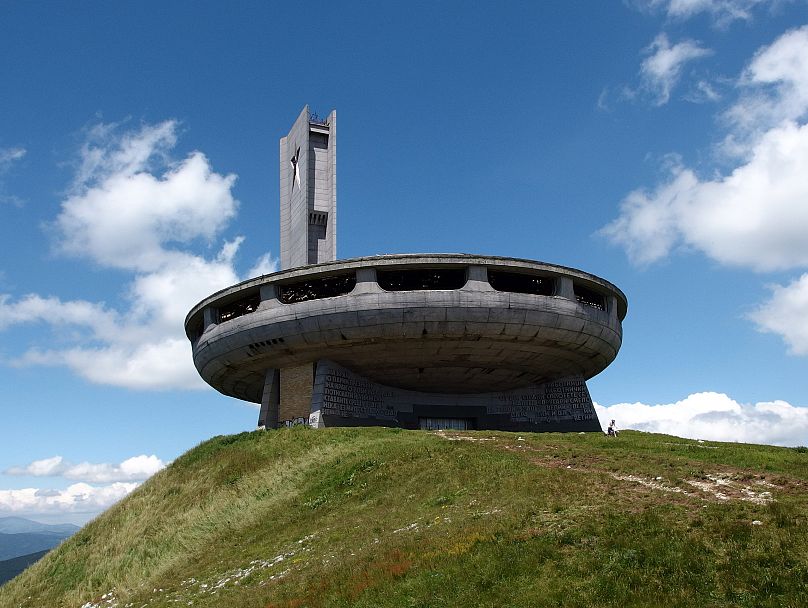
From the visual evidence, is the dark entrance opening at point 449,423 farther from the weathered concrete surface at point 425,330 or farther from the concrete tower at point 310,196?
the concrete tower at point 310,196

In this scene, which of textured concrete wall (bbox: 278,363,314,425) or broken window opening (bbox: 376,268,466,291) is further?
textured concrete wall (bbox: 278,363,314,425)

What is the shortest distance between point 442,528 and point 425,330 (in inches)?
793

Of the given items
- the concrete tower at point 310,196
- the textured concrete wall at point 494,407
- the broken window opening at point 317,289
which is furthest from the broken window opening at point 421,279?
the concrete tower at point 310,196

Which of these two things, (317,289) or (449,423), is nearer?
(317,289)

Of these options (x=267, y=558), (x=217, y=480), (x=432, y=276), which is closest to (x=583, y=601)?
(x=267, y=558)

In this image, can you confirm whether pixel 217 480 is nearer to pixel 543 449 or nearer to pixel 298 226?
pixel 543 449

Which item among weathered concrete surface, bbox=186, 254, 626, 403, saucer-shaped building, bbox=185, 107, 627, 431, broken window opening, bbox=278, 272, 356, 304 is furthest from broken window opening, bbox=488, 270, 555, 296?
broken window opening, bbox=278, 272, 356, 304

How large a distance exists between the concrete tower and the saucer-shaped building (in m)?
9.40

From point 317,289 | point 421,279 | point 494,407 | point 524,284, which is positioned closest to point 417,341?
point 421,279

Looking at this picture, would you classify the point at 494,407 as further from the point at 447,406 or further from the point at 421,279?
the point at 421,279

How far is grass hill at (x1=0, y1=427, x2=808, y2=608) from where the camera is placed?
11.5 m

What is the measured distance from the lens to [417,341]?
36812 millimetres

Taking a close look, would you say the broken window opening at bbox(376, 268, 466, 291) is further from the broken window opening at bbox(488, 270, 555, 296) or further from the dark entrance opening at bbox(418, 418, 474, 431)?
the dark entrance opening at bbox(418, 418, 474, 431)

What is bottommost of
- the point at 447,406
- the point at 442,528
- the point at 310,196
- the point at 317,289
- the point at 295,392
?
the point at 442,528
